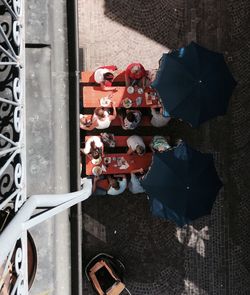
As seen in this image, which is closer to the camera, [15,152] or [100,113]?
[15,152]

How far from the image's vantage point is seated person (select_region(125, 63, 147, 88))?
7.83m

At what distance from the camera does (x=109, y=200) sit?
8594 mm

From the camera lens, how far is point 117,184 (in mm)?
7949

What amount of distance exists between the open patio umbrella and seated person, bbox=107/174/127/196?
23.1 inches

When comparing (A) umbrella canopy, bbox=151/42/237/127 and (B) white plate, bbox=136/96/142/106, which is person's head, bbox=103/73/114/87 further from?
(A) umbrella canopy, bbox=151/42/237/127

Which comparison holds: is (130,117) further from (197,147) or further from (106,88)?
(197,147)

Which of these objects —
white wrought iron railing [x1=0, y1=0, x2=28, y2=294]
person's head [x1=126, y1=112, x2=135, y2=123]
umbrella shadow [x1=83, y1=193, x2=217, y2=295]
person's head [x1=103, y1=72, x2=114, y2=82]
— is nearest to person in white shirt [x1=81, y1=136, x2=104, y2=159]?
person's head [x1=126, y1=112, x2=135, y2=123]

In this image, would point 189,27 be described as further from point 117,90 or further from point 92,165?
point 92,165

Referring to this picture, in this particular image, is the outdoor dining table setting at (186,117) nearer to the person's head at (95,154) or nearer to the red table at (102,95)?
the red table at (102,95)

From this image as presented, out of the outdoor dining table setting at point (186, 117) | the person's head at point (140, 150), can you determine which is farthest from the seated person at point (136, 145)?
the outdoor dining table setting at point (186, 117)

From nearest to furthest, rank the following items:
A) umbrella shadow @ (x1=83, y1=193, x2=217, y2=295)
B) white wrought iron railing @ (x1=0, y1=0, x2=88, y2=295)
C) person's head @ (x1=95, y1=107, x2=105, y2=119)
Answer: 1. white wrought iron railing @ (x1=0, y1=0, x2=88, y2=295)
2. person's head @ (x1=95, y1=107, x2=105, y2=119)
3. umbrella shadow @ (x1=83, y1=193, x2=217, y2=295)

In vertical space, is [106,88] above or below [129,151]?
above

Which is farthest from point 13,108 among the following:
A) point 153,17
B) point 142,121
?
point 153,17

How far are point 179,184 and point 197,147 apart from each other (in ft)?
5.61
